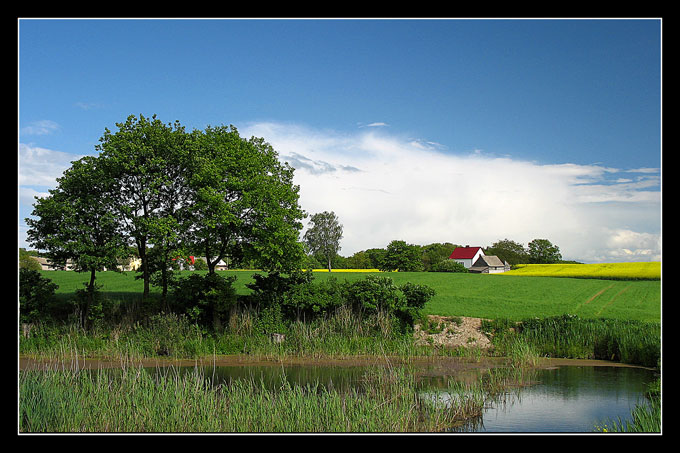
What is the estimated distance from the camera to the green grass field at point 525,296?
30422mm

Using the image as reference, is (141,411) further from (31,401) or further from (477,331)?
(477,331)

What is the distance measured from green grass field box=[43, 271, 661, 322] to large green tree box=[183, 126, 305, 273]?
7.53 meters

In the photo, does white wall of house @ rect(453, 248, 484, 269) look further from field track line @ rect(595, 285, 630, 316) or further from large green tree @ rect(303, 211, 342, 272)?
field track line @ rect(595, 285, 630, 316)

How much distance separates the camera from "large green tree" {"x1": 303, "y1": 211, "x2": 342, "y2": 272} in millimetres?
99125

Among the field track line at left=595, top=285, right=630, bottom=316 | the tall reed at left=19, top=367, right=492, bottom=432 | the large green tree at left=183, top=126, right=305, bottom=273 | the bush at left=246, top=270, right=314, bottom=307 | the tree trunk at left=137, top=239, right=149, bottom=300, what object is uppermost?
the large green tree at left=183, top=126, right=305, bottom=273

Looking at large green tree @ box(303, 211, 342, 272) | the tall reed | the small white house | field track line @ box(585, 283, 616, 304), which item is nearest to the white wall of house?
the small white house

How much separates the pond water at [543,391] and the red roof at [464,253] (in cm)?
9353

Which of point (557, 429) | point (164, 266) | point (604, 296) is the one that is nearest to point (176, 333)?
point (164, 266)

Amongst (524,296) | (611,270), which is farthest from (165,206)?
(611,270)

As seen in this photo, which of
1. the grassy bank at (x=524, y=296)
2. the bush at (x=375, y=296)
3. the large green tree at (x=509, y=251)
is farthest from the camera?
the large green tree at (x=509, y=251)

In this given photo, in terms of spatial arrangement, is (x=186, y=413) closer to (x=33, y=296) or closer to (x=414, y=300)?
(x=414, y=300)

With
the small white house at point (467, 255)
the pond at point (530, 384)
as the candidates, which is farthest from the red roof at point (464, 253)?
the pond at point (530, 384)

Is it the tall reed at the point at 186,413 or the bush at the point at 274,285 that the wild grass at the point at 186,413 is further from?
the bush at the point at 274,285

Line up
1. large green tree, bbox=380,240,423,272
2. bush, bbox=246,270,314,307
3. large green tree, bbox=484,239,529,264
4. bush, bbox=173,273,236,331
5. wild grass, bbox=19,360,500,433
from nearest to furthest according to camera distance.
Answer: wild grass, bbox=19,360,500,433
bush, bbox=173,273,236,331
bush, bbox=246,270,314,307
large green tree, bbox=380,240,423,272
large green tree, bbox=484,239,529,264
